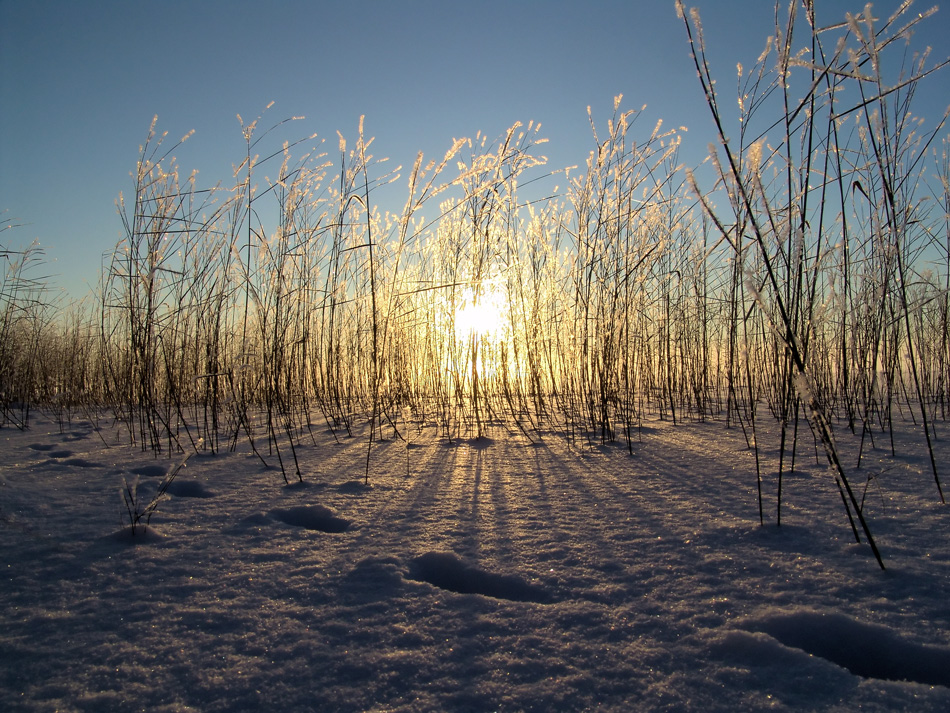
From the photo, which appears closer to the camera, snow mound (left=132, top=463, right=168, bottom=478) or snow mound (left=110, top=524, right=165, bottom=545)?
snow mound (left=110, top=524, right=165, bottom=545)

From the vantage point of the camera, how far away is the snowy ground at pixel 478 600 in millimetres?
A: 488

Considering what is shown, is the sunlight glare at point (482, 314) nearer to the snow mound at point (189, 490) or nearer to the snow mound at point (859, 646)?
the snow mound at point (189, 490)

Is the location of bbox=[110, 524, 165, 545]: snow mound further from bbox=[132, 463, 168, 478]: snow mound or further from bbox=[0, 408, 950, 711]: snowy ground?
bbox=[132, 463, 168, 478]: snow mound

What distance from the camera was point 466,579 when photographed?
742 millimetres

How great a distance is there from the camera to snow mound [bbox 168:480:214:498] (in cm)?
116

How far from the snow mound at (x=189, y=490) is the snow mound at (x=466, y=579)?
0.66 metres

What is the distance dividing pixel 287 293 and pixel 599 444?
131 cm

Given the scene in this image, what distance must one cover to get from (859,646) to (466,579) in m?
0.49

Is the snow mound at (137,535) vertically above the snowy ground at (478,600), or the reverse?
the snow mound at (137,535)

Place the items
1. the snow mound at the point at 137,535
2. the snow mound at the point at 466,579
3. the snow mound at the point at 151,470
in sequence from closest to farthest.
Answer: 1. the snow mound at the point at 466,579
2. the snow mound at the point at 137,535
3. the snow mound at the point at 151,470

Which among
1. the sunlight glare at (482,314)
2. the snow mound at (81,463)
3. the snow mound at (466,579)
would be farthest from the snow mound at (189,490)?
the sunlight glare at (482,314)

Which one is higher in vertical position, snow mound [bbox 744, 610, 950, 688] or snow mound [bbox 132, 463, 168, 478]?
snow mound [bbox 132, 463, 168, 478]

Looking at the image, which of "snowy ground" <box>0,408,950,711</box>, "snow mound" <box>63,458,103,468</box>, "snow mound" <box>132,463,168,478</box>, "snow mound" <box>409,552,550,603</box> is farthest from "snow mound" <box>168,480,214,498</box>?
"snow mound" <box>409,552,550,603</box>

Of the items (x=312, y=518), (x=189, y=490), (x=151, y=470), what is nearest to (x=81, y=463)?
(x=151, y=470)
